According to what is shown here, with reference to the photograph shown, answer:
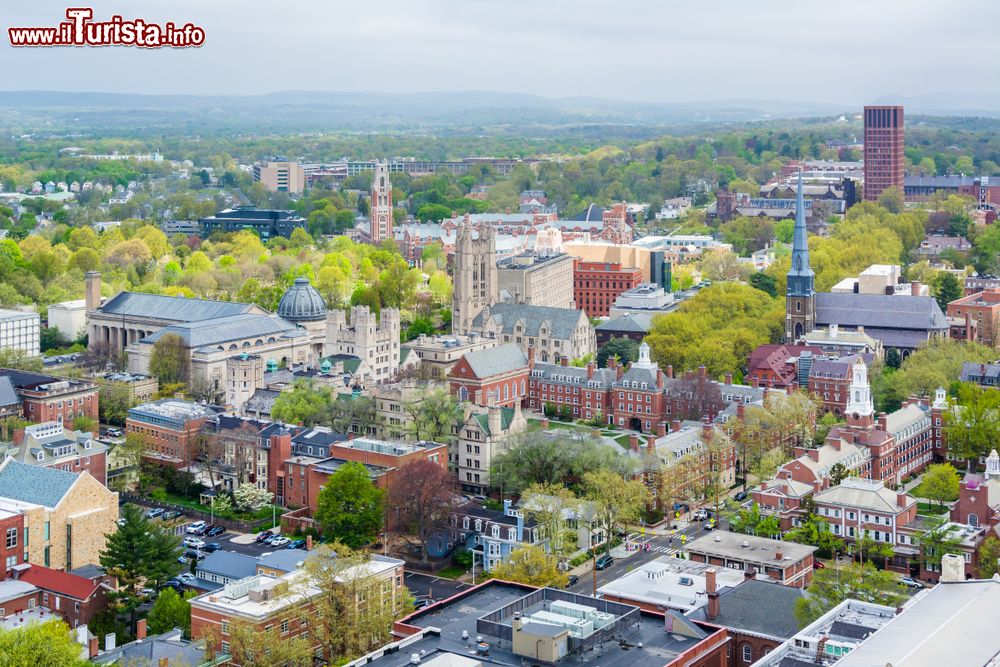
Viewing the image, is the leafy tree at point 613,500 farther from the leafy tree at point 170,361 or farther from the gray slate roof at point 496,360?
the leafy tree at point 170,361

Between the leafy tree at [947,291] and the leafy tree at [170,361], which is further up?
the leafy tree at [947,291]

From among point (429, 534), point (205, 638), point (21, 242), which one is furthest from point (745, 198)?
point (205, 638)

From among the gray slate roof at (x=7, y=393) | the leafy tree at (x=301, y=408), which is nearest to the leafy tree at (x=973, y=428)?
the leafy tree at (x=301, y=408)

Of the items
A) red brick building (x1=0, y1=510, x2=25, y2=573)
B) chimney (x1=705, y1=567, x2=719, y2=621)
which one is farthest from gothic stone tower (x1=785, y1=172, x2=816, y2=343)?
red brick building (x1=0, y1=510, x2=25, y2=573)

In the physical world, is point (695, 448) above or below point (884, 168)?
below

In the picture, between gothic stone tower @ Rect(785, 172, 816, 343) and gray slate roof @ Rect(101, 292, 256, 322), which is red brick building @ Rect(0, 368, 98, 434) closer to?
gray slate roof @ Rect(101, 292, 256, 322)

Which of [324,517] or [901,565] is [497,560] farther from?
[901,565]

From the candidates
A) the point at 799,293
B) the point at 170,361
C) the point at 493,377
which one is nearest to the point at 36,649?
the point at 493,377
